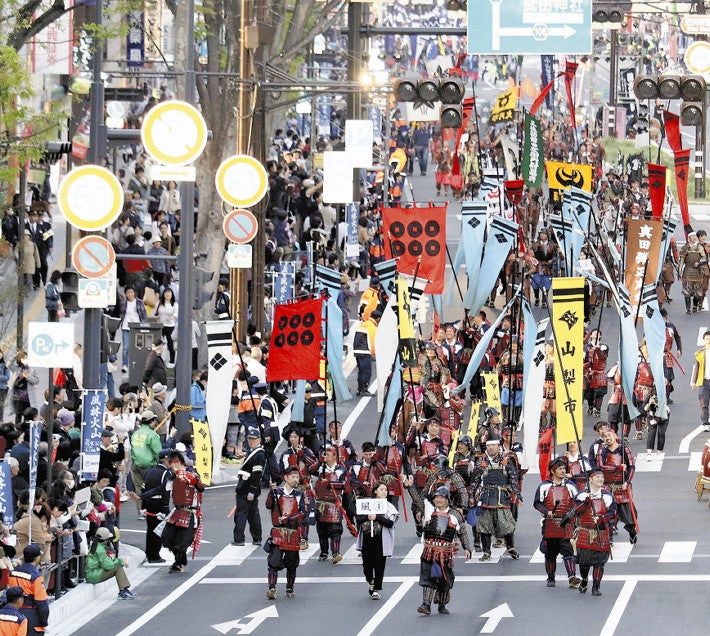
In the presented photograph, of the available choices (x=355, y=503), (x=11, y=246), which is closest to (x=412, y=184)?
(x=11, y=246)

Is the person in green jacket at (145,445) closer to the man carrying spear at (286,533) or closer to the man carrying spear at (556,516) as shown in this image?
the man carrying spear at (286,533)


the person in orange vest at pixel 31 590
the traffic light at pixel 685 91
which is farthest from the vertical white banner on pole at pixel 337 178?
the person in orange vest at pixel 31 590

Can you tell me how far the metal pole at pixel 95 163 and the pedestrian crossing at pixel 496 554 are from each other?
2.88 meters

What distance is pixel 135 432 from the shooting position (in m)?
25.1

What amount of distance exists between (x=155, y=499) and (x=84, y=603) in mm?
2109

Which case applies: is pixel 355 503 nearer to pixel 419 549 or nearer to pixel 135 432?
pixel 419 549

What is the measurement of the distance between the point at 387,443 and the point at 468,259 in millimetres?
9042

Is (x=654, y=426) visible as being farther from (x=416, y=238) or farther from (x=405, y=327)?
(x=405, y=327)

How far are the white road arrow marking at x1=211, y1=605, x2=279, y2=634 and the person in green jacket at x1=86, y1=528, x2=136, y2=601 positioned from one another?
5.47ft

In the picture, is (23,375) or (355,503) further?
(23,375)

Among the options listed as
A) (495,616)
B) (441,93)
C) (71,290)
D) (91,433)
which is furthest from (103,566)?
(441,93)

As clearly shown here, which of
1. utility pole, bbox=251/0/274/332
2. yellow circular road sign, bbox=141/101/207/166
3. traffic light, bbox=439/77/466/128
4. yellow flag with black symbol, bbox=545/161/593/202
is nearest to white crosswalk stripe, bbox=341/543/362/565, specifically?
yellow circular road sign, bbox=141/101/207/166

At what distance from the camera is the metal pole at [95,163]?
22.6 metres

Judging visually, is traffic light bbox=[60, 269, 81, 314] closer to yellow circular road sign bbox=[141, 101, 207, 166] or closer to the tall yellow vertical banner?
yellow circular road sign bbox=[141, 101, 207, 166]
